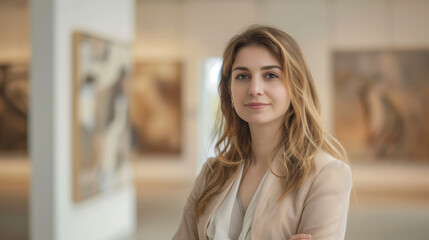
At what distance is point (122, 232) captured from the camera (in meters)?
Result: 7.43

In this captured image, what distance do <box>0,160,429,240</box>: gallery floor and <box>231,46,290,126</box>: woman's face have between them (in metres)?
5.16

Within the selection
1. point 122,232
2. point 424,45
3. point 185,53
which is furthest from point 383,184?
point 122,232

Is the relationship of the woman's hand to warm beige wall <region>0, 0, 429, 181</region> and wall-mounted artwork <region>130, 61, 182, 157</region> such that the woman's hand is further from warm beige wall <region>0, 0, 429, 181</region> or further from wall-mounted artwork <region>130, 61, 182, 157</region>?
wall-mounted artwork <region>130, 61, 182, 157</region>

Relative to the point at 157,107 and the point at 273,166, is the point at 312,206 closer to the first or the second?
the point at 273,166

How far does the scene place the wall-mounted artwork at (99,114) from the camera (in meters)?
5.97

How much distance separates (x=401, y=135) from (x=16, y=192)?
9.07 metres

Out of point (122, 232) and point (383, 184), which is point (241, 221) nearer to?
point (122, 232)

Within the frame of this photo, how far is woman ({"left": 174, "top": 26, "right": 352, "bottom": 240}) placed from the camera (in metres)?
2.25

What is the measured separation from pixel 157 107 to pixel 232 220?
10.6 m

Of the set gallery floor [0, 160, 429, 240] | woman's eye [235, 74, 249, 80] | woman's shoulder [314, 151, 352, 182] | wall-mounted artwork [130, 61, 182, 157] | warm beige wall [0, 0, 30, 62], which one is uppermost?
warm beige wall [0, 0, 30, 62]

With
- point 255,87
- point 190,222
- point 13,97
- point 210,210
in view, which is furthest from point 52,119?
point 13,97

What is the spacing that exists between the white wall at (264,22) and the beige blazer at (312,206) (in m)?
9.57

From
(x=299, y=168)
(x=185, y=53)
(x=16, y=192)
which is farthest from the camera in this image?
(x=185, y=53)

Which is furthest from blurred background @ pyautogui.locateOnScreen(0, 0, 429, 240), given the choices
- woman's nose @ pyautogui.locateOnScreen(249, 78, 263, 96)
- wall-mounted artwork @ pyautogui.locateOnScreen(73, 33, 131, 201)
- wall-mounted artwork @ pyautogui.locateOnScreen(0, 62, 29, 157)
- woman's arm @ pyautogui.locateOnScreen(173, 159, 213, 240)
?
woman's nose @ pyautogui.locateOnScreen(249, 78, 263, 96)
